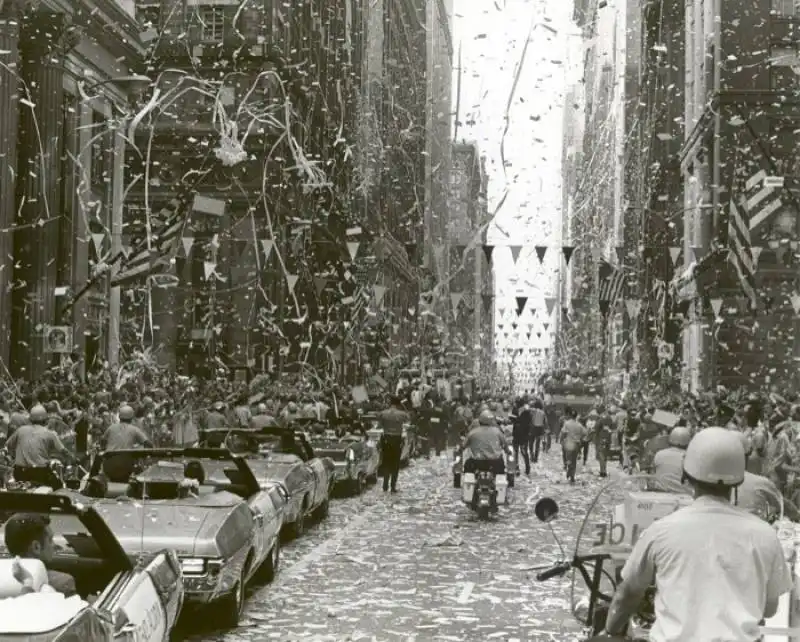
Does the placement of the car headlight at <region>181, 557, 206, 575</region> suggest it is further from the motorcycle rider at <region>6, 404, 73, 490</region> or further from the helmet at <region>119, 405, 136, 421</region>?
the helmet at <region>119, 405, 136, 421</region>

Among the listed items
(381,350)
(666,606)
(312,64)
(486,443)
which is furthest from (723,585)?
(381,350)

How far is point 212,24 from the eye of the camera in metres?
55.1

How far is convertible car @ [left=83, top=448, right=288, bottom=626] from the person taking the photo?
10.4 metres

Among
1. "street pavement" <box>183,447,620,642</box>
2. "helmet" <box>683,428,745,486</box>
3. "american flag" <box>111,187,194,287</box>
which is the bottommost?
"street pavement" <box>183,447,620,642</box>

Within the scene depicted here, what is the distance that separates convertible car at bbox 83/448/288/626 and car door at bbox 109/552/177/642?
1334mm

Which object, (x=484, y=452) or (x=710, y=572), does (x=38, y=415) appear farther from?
(x=710, y=572)

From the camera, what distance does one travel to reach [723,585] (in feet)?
15.1

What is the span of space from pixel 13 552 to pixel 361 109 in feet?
252

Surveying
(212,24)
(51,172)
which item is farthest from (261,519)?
(212,24)

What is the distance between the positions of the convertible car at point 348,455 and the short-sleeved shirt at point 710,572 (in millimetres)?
17544

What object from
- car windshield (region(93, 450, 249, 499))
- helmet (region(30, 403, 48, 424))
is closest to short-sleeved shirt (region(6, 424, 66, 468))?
helmet (region(30, 403, 48, 424))

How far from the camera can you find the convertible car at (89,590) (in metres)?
6.31

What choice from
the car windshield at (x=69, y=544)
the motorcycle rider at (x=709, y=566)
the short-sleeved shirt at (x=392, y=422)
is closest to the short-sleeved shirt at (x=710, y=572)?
the motorcycle rider at (x=709, y=566)

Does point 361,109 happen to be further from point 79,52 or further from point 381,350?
point 79,52
